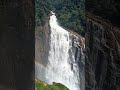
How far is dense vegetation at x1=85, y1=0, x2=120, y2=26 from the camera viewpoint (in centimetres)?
535

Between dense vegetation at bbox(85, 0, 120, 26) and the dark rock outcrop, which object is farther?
the dark rock outcrop

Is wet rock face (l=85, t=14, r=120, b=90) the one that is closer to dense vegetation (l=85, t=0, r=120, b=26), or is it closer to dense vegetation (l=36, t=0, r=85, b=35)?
dense vegetation (l=85, t=0, r=120, b=26)

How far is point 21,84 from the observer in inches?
252

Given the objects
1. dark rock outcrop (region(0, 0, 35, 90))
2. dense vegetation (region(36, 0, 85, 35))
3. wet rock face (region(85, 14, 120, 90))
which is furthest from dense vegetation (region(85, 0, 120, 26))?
dense vegetation (region(36, 0, 85, 35))

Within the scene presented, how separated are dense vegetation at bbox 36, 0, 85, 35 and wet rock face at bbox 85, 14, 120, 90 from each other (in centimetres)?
109

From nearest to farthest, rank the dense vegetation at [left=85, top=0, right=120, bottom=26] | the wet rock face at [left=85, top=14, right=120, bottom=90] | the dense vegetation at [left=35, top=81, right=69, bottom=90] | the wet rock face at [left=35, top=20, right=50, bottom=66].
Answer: the dense vegetation at [left=85, top=0, right=120, bottom=26] → the wet rock face at [left=85, top=14, right=120, bottom=90] → the dense vegetation at [left=35, top=81, right=69, bottom=90] → the wet rock face at [left=35, top=20, right=50, bottom=66]

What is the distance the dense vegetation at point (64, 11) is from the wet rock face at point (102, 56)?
1085mm

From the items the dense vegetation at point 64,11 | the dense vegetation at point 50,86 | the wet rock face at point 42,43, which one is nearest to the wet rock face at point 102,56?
the dense vegetation at point 50,86

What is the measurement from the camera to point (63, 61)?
7.36m

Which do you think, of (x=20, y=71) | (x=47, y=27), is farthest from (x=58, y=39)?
(x=20, y=71)

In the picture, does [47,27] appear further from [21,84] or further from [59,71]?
[21,84]

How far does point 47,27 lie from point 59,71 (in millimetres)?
922

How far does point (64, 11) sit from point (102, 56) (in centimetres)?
180

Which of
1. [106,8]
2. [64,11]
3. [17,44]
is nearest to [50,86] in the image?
[17,44]
